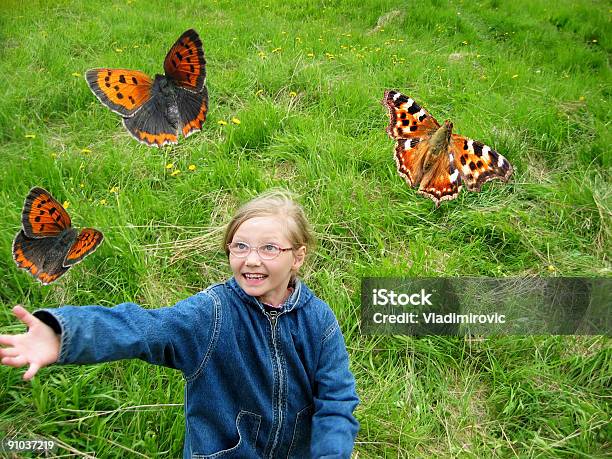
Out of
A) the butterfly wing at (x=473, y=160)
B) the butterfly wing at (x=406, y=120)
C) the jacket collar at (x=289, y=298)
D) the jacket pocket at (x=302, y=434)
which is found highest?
the butterfly wing at (x=406, y=120)

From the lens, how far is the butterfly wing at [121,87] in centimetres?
171

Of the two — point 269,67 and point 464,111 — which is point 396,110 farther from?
point 269,67

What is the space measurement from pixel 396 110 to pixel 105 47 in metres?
2.22

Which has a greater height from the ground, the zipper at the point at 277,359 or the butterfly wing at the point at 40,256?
the butterfly wing at the point at 40,256

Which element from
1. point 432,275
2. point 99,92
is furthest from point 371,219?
point 99,92

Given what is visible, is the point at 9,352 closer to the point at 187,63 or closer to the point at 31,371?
the point at 31,371

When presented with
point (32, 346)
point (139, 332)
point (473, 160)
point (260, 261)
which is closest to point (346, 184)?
point (473, 160)

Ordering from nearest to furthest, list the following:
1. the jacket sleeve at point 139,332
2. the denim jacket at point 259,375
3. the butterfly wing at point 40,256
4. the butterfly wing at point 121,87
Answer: the jacket sleeve at point 139,332 → the denim jacket at point 259,375 → the butterfly wing at point 121,87 → the butterfly wing at point 40,256

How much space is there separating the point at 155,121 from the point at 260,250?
27.2 inches

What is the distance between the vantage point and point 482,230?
2707mm

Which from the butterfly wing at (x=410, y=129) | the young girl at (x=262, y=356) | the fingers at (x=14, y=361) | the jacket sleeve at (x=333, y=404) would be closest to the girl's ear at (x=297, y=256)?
the young girl at (x=262, y=356)

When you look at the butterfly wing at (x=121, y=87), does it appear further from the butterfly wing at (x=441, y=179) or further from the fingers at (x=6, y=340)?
the butterfly wing at (x=441, y=179)

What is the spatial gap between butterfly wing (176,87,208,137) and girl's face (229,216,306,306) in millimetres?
533

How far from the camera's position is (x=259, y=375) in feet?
5.12
